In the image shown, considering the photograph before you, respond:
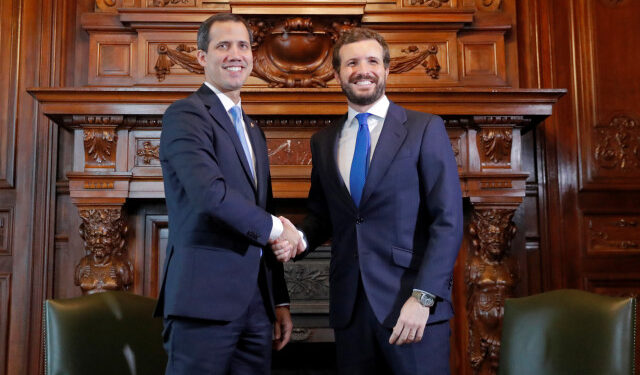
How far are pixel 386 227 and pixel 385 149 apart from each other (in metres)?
0.24

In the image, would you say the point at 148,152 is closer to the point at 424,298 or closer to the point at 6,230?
the point at 6,230

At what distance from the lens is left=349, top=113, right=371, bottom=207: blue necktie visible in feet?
6.09

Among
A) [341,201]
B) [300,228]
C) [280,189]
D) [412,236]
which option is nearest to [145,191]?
[280,189]

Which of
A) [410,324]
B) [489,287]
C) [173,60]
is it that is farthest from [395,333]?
[173,60]

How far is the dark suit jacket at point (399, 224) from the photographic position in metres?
1.72

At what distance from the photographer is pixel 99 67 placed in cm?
331

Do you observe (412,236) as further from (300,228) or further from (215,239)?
(215,239)

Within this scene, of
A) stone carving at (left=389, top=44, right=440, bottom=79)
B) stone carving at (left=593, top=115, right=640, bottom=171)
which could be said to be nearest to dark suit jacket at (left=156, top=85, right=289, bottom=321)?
stone carving at (left=389, top=44, right=440, bottom=79)

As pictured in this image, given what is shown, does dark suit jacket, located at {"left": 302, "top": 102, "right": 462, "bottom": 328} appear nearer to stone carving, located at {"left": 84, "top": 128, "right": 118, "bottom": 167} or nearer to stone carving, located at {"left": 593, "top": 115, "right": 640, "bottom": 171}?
stone carving, located at {"left": 84, "top": 128, "right": 118, "bottom": 167}

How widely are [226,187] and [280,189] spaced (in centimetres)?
139

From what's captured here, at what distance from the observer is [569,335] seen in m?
1.79

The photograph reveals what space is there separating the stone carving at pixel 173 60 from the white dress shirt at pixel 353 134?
5.21ft

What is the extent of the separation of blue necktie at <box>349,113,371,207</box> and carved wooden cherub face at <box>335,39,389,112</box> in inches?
2.6

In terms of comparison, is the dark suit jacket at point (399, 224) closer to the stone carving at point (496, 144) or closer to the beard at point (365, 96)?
the beard at point (365, 96)
